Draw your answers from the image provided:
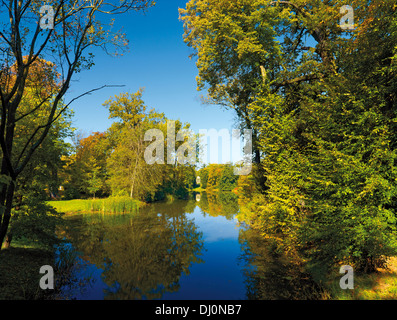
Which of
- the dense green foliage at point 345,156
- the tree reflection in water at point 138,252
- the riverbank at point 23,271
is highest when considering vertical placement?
the dense green foliage at point 345,156

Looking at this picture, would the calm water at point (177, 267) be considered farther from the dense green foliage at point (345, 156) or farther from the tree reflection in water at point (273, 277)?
the dense green foliage at point (345, 156)

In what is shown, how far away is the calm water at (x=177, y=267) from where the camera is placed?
26.8 feet

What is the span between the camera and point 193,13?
→ 20266mm

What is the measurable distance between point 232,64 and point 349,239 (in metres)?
15.2

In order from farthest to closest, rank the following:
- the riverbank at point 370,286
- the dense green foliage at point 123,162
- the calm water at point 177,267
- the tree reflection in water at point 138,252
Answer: the dense green foliage at point 123,162, the tree reflection in water at point 138,252, the calm water at point 177,267, the riverbank at point 370,286

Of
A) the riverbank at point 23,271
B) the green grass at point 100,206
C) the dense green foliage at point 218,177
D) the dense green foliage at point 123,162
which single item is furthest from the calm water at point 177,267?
the dense green foliage at point 218,177

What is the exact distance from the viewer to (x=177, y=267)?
1076 cm

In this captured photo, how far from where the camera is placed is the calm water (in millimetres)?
8164

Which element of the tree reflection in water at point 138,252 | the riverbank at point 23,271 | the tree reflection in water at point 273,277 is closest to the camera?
the riverbank at point 23,271

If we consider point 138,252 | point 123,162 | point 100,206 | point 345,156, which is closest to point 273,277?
point 345,156

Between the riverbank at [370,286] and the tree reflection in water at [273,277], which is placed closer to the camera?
the riverbank at [370,286]

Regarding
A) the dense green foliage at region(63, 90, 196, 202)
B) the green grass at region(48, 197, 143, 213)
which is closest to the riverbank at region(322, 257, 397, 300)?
the green grass at region(48, 197, 143, 213)
